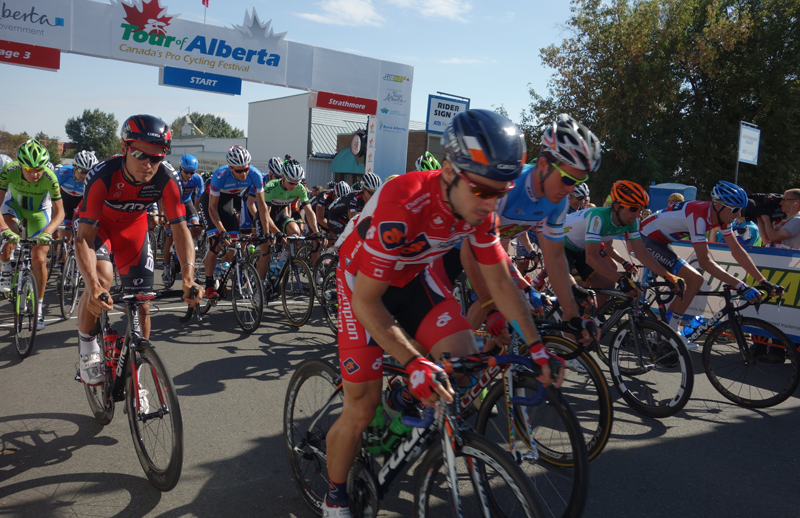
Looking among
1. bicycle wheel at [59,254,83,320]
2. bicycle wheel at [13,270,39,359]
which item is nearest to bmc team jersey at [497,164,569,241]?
bicycle wheel at [13,270,39,359]

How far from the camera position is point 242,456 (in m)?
3.63

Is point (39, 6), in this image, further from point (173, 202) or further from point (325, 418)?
point (325, 418)

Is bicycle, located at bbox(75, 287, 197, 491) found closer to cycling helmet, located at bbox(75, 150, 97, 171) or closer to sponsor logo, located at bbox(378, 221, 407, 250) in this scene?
sponsor logo, located at bbox(378, 221, 407, 250)

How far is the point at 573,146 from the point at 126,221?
11.2 feet

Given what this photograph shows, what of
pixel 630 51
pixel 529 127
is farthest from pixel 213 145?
pixel 630 51

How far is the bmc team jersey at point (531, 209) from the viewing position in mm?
3869

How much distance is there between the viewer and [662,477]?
11.7ft

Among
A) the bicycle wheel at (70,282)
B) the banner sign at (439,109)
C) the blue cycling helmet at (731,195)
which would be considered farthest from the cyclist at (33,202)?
the banner sign at (439,109)

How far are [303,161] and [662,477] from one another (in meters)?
38.7

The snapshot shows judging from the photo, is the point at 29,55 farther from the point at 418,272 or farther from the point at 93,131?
the point at 93,131

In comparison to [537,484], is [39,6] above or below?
above

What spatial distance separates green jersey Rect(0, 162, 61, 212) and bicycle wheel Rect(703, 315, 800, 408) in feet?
25.7

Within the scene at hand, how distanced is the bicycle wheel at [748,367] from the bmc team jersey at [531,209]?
254 centimetres

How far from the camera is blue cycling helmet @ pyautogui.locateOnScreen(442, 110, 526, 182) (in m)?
2.04
